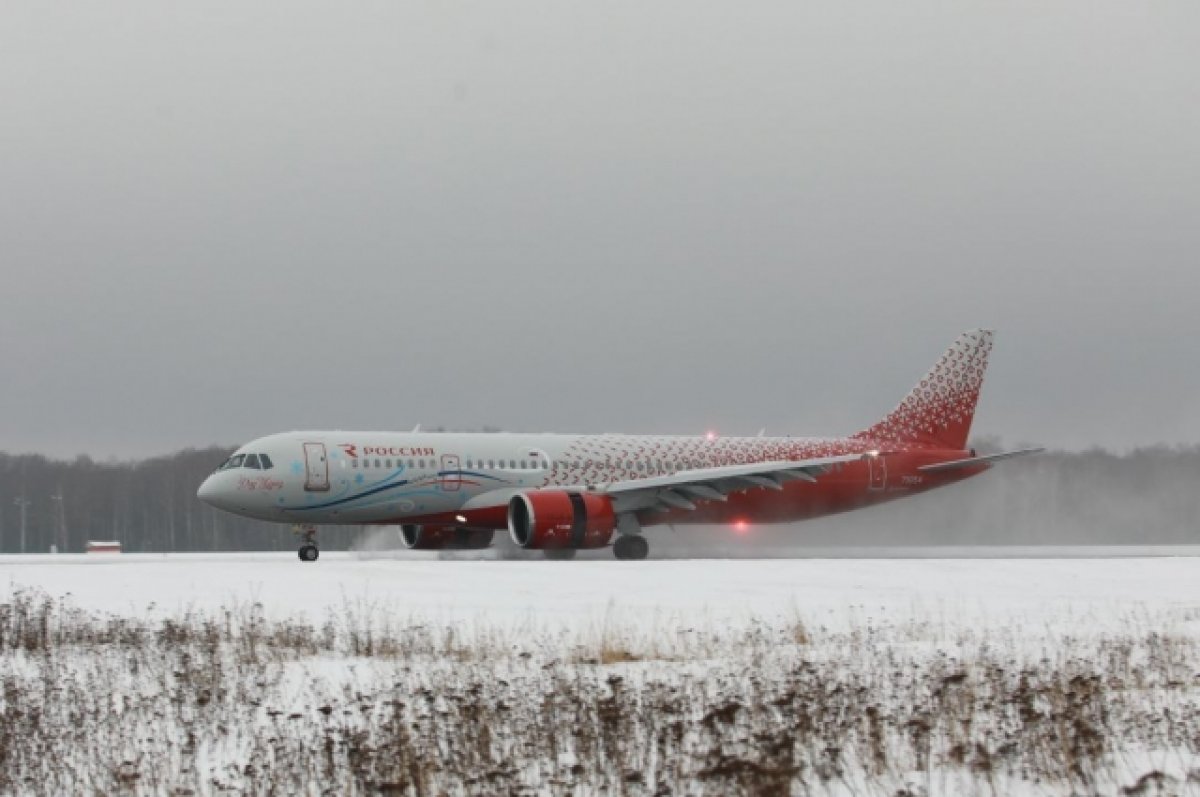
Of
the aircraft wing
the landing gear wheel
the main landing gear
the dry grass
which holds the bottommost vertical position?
the dry grass

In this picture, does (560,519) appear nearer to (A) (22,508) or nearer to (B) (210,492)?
(B) (210,492)

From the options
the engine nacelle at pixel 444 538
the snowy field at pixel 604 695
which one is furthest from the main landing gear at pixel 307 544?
the snowy field at pixel 604 695

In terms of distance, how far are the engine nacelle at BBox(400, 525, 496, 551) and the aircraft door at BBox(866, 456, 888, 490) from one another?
40.5ft

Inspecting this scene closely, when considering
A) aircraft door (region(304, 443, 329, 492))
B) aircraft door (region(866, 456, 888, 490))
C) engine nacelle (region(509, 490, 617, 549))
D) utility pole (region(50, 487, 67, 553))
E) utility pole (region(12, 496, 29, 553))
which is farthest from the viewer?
utility pole (region(50, 487, 67, 553))

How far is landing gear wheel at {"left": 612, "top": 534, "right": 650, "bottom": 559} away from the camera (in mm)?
42969

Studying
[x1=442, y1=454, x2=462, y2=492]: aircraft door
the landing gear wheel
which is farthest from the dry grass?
the landing gear wheel

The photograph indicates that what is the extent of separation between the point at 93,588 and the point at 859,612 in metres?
14.3

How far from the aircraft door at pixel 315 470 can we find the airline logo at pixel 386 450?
2.29 feet

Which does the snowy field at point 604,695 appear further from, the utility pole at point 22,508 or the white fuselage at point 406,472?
the utility pole at point 22,508

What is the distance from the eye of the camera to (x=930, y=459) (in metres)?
49.9

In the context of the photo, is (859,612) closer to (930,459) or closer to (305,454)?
(305,454)

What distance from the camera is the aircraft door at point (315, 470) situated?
4011cm

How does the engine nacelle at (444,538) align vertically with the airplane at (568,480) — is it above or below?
below

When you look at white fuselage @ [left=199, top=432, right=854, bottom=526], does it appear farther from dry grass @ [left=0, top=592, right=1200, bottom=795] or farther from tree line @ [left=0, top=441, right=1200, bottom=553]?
dry grass @ [left=0, top=592, right=1200, bottom=795]
